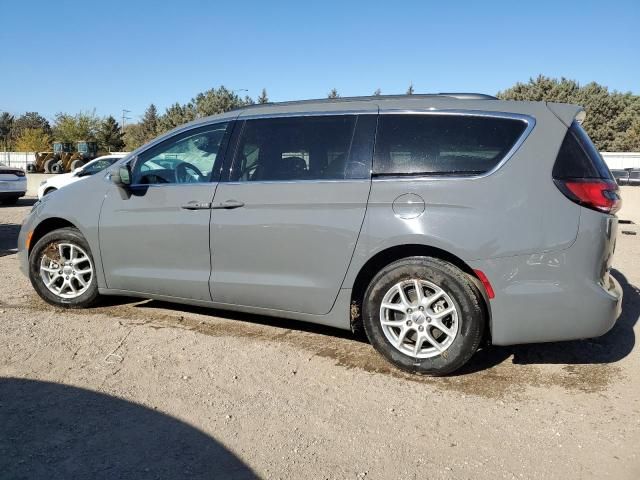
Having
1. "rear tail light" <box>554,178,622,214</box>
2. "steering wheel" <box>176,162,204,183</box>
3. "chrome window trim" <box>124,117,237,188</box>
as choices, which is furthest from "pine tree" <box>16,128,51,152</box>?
"rear tail light" <box>554,178,622,214</box>

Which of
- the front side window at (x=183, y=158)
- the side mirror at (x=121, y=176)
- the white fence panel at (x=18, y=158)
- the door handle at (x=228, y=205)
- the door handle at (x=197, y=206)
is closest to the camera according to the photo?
the door handle at (x=228, y=205)

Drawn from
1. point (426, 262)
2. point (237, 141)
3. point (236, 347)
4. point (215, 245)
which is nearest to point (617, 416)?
point (426, 262)

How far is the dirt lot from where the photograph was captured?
277 centimetres

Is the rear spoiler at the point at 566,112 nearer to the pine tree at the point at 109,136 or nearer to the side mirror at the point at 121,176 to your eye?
the side mirror at the point at 121,176

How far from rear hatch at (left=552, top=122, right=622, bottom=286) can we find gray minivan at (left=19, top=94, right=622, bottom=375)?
0.4 inches

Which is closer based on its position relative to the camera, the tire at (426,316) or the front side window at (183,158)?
the tire at (426,316)

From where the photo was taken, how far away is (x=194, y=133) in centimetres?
473

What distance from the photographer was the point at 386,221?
12.5 feet

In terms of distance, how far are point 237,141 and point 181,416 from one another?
223 centimetres

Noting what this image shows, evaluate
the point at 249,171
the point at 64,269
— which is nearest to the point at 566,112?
the point at 249,171

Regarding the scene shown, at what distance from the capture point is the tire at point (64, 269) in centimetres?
506

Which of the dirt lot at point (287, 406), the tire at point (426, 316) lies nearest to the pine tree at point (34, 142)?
the dirt lot at point (287, 406)

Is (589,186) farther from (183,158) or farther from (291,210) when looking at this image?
(183,158)

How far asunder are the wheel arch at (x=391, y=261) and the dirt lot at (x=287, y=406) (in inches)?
15.0
